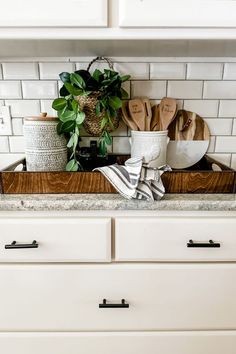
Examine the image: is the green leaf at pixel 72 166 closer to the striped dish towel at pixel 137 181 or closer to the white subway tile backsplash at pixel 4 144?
the striped dish towel at pixel 137 181

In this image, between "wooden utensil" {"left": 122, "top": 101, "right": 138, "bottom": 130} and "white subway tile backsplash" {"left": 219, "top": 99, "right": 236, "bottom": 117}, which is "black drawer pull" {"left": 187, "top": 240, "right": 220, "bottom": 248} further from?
"white subway tile backsplash" {"left": 219, "top": 99, "right": 236, "bottom": 117}

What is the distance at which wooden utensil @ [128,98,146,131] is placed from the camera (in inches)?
39.0

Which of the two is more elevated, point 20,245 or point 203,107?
point 203,107

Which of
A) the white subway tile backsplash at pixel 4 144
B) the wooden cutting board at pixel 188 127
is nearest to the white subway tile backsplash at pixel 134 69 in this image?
the wooden cutting board at pixel 188 127

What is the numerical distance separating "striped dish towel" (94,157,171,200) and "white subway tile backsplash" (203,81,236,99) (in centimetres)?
53

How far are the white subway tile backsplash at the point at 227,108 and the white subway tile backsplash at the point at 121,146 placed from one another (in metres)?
0.42

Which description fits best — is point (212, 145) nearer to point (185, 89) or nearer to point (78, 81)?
point (185, 89)

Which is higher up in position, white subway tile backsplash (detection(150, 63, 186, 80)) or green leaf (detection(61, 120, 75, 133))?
white subway tile backsplash (detection(150, 63, 186, 80))

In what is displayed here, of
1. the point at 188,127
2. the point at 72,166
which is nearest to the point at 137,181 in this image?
the point at 72,166

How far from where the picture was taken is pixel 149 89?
3.47ft

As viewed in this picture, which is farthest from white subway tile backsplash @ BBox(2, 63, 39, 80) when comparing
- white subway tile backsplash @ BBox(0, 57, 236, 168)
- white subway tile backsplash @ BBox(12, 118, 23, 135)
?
white subway tile backsplash @ BBox(12, 118, 23, 135)

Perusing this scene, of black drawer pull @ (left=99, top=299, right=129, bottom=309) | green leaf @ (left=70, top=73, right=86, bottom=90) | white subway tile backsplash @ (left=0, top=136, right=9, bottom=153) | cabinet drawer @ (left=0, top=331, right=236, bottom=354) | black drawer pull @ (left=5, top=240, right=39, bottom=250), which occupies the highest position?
green leaf @ (left=70, top=73, right=86, bottom=90)
